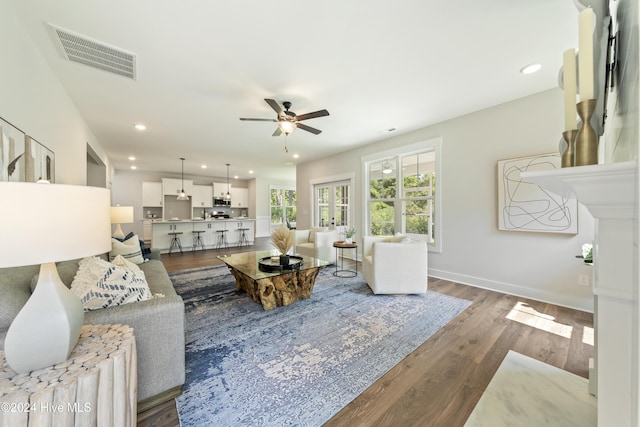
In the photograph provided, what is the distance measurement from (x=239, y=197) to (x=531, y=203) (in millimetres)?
9757

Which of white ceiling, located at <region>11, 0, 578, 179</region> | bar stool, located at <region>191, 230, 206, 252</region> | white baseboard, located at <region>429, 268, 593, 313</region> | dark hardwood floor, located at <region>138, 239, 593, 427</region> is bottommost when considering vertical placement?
dark hardwood floor, located at <region>138, 239, 593, 427</region>

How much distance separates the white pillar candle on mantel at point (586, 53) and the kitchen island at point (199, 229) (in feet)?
26.2

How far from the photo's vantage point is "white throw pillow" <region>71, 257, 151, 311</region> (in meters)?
1.39

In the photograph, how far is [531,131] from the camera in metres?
3.08

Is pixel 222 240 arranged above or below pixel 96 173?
below

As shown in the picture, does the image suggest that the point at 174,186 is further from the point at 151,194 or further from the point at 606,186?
the point at 606,186

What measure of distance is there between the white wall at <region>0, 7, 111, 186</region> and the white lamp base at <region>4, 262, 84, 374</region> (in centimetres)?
155

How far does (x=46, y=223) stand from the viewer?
0.83 metres

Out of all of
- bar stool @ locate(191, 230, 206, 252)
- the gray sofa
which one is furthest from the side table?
bar stool @ locate(191, 230, 206, 252)

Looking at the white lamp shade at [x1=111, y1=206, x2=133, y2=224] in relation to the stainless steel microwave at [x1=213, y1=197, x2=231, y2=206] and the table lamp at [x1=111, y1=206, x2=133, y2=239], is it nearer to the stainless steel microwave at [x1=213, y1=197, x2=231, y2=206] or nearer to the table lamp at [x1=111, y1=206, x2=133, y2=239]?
the table lamp at [x1=111, y1=206, x2=133, y2=239]

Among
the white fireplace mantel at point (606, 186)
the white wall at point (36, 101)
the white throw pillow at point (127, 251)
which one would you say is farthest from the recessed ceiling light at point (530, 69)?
the white throw pillow at point (127, 251)

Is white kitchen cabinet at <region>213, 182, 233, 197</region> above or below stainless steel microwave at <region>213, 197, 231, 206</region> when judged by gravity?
above

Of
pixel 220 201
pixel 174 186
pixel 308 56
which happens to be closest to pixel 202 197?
pixel 220 201

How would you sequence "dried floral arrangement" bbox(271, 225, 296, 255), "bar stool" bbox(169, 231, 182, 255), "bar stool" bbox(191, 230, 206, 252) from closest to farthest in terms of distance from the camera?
"dried floral arrangement" bbox(271, 225, 296, 255)
"bar stool" bbox(169, 231, 182, 255)
"bar stool" bbox(191, 230, 206, 252)
